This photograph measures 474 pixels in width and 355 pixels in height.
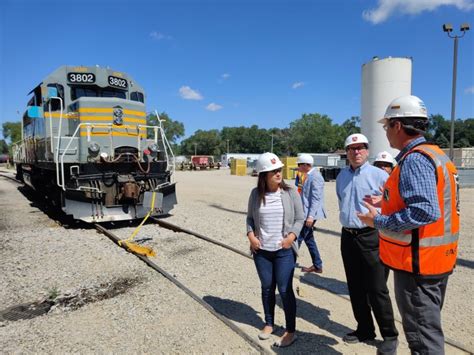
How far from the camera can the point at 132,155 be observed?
28.1 ft

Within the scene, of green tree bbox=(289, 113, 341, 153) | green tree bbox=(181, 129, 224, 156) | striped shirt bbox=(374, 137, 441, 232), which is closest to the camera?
striped shirt bbox=(374, 137, 441, 232)

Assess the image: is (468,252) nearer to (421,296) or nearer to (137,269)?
(421,296)

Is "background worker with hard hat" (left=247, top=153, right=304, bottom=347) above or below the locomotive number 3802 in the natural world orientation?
below

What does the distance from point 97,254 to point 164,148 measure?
159 inches

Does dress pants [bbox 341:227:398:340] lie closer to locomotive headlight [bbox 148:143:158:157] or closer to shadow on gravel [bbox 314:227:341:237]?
shadow on gravel [bbox 314:227:341:237]

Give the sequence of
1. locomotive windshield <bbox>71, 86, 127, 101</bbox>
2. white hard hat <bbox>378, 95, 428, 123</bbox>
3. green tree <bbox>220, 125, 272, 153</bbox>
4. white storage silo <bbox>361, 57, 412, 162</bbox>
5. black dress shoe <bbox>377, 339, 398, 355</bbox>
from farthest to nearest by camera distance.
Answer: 1. green tree <bbox>220, 125, 272, 153</bbox>
2. white storage silo <bbox>361, 57, 412, 162</bbox>
3. locomotive windshield <bbox>71, 86, 127, 101</bbox>
4. black dress shoe <bbox>377, 339, 398, 355</bbox>
5. white hard hat <bbox>378, 95, 428, 123</bbox>

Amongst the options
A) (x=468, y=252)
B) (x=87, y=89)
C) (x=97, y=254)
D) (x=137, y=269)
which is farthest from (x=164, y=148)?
(x=468, y=252)

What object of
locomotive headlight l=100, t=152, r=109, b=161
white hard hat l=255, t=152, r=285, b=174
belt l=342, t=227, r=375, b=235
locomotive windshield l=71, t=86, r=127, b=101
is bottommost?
belt l=342, t=227, r=375, b=235

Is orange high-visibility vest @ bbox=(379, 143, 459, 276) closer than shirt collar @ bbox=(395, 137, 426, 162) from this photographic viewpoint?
Yes

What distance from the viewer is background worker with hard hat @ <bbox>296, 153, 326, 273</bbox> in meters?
5.05

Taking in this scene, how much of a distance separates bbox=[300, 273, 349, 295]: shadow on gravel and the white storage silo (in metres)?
20.0

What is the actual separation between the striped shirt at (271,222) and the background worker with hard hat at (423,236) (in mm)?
1135

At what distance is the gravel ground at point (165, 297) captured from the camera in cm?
328

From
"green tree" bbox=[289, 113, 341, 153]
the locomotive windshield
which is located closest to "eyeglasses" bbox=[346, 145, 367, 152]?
the locomotive windshield
